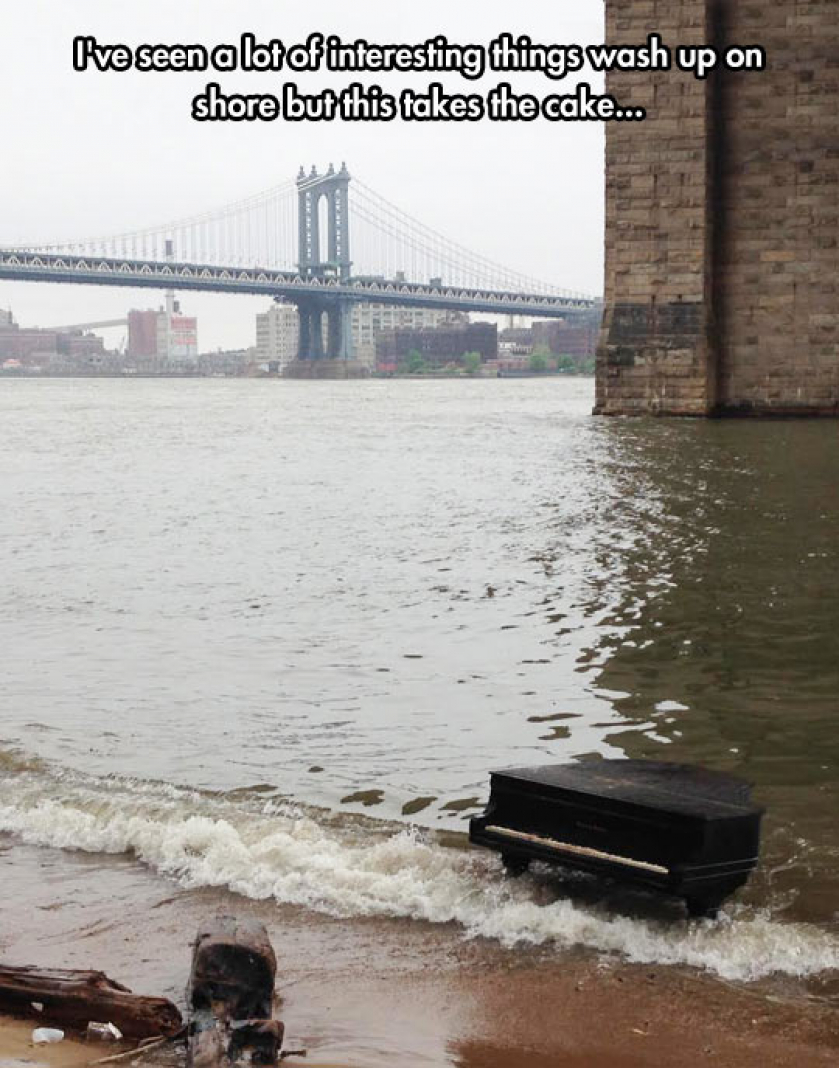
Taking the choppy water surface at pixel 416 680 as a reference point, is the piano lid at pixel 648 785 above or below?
above

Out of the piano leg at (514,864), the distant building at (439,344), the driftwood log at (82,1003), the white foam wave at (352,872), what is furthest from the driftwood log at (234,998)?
the distant building at (439,344)

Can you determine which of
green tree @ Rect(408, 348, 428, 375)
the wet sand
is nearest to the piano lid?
the wet sand

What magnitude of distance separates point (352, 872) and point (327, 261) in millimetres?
103612

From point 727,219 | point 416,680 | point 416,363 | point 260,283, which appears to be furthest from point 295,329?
point 416,680

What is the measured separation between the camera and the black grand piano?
462 centimetres

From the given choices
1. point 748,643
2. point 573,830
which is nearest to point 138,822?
point 573,830

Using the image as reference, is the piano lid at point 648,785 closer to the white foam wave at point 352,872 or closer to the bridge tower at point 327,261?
the white foam wave at point 352,872

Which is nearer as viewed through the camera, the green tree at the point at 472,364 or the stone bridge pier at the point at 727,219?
the stone bridge pier at the point at 727,219

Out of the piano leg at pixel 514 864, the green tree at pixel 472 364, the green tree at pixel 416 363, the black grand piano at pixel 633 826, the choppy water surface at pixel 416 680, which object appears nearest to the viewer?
the black grand piano at pixel 633 826

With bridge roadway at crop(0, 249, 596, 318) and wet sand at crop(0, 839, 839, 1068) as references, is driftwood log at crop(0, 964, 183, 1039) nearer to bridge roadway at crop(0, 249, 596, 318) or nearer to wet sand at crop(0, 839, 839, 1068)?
wet sand at crop(0, 839, 839, 1068)

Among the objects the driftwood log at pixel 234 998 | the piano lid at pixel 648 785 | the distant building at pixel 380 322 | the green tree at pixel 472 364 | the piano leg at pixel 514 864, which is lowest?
the piano leg at pixel 514 864

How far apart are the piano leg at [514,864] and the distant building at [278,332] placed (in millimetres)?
133774

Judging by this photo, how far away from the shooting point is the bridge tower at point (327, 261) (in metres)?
94.2

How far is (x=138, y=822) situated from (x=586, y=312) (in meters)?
90.9
